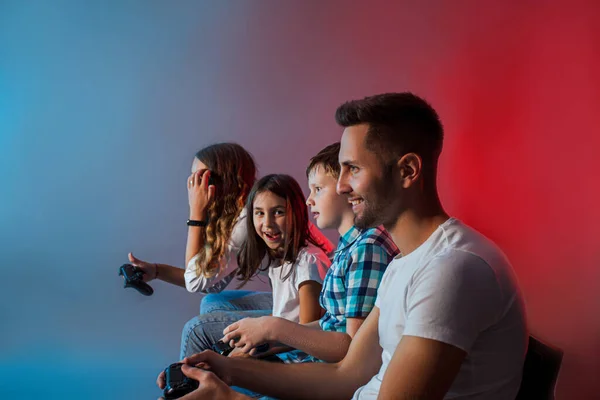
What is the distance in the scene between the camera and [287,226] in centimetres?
200

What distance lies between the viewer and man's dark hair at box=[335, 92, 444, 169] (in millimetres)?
1128

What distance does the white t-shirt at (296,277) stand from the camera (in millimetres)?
1858

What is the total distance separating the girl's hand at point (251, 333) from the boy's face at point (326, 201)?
1.10 feet

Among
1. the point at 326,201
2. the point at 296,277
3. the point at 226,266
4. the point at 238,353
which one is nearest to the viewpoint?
the point at 238,353

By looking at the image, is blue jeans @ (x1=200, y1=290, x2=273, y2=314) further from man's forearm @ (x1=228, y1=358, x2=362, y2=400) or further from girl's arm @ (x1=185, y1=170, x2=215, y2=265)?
man's forearm @ (x1=228, y1=358, x2=362, y2=400)

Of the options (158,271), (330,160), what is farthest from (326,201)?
(158,271)

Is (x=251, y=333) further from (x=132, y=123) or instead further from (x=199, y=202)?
(x=132, y=123)

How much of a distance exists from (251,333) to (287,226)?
0.52 meters

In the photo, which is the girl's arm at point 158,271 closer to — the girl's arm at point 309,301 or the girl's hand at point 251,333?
the girl's arm at point 309,301

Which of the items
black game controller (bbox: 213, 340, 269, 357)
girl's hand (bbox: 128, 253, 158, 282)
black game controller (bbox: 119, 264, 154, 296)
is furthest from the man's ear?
girl's hand (bbox: 128, 253, 158, 282)

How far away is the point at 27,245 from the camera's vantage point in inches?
153

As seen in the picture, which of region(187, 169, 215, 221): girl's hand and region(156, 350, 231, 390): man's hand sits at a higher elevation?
region(187, 169, 215, 221): girl's hand

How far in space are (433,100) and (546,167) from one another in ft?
2.39

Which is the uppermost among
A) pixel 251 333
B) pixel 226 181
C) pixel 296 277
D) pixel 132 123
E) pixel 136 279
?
pixel 132 123
